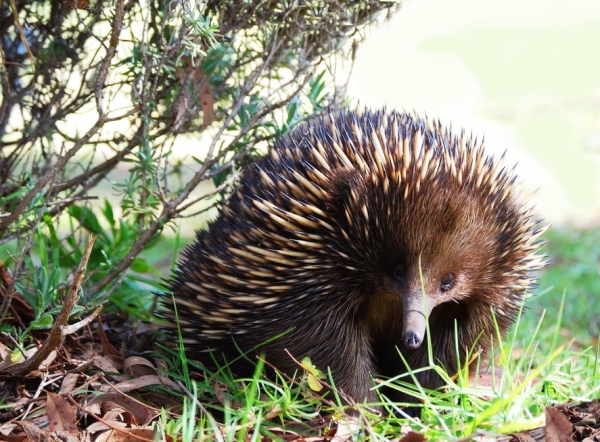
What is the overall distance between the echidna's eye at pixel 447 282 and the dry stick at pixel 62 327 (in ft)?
3.75

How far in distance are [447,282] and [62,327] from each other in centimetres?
128

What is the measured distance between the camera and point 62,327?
251cm

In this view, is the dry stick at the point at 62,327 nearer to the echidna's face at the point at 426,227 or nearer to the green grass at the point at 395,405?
the green grass at the point at 395,405

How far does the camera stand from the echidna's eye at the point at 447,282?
2807 millimetres

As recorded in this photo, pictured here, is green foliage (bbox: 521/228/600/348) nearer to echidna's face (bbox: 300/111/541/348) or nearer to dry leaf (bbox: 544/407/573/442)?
echidna's face (bbox: 300/111/541/348)

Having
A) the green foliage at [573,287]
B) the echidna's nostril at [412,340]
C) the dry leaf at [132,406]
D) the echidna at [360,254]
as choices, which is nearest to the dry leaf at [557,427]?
the echidna at [360,254]

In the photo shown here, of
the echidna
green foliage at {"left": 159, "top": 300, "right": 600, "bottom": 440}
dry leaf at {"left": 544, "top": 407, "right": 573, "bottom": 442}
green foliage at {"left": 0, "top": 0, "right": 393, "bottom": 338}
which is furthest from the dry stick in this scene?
dry leaf at {"left": 544, "top": 407, "right": 573, "bottom": 442}

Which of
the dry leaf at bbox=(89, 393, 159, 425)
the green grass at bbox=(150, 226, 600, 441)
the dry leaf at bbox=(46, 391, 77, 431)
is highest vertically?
the green grass at bbox=(150, 226, 600, 441)

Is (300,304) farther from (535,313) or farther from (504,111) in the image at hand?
(504,111)

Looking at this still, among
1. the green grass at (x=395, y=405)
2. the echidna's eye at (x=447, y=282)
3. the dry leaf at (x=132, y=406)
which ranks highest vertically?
the echidna's eye at (x=447, y=282)

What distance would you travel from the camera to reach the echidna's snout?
2.56m

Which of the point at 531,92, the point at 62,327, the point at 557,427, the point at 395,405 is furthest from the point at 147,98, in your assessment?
the point at 531,92

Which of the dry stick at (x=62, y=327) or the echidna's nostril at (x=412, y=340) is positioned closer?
Answer: the dry stick at (x=62, y=327)

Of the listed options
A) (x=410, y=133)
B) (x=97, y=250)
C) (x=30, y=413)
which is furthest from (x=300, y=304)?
(x=97, y=250)
